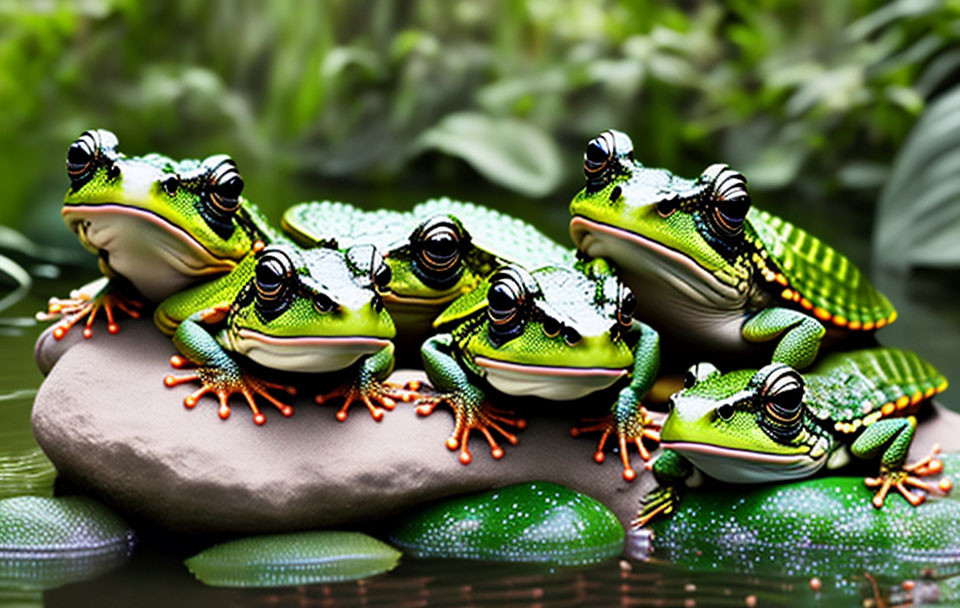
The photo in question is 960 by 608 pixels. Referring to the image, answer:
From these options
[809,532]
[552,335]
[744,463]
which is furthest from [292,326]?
[809,532]

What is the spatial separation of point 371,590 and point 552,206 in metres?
4.83

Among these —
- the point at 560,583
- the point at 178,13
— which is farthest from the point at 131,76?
the point at 560,583

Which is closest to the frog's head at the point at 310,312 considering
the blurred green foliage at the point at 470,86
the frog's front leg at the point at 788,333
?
the frog's front leg at the point at 788,333

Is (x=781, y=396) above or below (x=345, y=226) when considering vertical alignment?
below

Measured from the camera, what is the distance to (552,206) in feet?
22.4

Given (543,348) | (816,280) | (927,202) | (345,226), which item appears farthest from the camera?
(927,202)

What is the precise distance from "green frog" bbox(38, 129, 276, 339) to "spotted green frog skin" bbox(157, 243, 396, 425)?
11cm

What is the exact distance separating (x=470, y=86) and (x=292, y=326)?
5932mm

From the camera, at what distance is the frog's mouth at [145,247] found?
2.63m

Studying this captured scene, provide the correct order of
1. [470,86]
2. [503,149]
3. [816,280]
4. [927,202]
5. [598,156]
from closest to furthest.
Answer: [598,156] → [816,280] → [927,202] → [503,149] → [470,86]

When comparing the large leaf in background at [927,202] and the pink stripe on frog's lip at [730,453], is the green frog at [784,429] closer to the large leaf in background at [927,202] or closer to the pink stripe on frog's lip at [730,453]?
the pink stripe on frog's lip at [730,453]

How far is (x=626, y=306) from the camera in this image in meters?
A: 2.57

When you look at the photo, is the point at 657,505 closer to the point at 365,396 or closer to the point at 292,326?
the point at 365,396

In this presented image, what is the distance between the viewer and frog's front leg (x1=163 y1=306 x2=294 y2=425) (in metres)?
2.52
